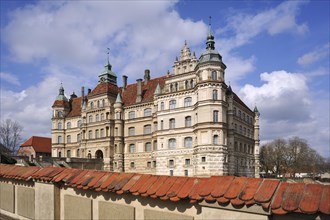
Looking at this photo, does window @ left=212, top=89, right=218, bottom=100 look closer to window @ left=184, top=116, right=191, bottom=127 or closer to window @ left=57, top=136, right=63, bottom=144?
window @ left=184, top=116, right=191, bottom=127

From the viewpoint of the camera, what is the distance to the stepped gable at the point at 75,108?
61031 millimetres

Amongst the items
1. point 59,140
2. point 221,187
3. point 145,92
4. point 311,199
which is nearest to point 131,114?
point 145,92

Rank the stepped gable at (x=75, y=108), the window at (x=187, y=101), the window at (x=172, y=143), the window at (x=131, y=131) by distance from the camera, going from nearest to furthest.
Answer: the window at (x=187, y=101) < the window at (x=172, y=143) < the window at (x=131, y=131) < the stepped gable at (x=75, y=108)

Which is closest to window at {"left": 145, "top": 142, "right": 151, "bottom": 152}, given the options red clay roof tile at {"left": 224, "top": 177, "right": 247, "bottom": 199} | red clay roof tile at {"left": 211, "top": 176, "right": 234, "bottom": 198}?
red clay roof tile at {"left": 211, "top": 176, "right": 234, "bottom": 198}

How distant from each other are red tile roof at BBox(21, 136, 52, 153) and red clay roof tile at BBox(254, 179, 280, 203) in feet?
280

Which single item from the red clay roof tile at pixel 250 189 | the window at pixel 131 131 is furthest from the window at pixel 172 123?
the red clay roof tile at pixel 250 189

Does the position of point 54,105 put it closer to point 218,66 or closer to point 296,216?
point 218,66

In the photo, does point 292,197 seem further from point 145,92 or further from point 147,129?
point 145,92

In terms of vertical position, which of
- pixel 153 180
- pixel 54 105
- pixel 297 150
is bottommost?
pixel 297 150

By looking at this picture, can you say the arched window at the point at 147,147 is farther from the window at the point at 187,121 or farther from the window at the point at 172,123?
the window at the point at 187,121

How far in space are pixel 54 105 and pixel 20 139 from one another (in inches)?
793

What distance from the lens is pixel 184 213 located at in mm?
3814

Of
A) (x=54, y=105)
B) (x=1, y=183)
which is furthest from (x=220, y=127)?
(x=54, y=105)

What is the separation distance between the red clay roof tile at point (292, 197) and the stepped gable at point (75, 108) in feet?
197
